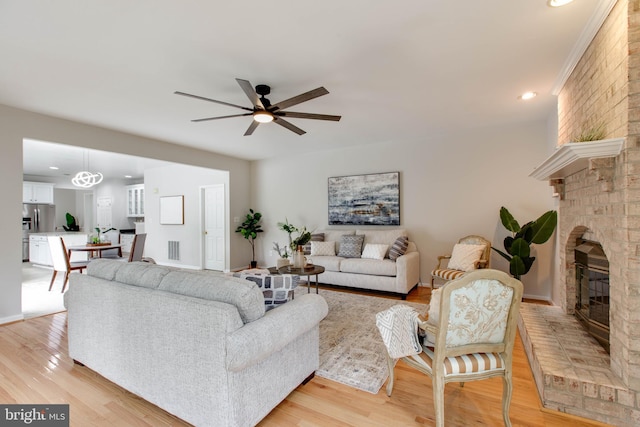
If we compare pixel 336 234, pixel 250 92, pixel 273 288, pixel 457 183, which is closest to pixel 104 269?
pixel 273 288

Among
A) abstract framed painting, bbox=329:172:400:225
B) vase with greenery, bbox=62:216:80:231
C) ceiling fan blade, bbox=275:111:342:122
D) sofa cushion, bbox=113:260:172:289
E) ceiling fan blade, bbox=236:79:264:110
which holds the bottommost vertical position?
sofa cushion, bbox=113:260:172:289

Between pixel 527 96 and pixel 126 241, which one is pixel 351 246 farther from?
pixel 126 241

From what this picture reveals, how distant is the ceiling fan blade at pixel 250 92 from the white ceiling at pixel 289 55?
26 centimetres

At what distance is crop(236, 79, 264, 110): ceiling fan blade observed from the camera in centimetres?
234

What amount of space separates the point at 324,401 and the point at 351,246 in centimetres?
324

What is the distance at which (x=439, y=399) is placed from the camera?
154 centimetres

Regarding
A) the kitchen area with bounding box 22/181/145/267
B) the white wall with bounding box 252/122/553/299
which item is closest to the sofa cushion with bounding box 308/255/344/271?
the white wall with bounding box 252/122/553/299

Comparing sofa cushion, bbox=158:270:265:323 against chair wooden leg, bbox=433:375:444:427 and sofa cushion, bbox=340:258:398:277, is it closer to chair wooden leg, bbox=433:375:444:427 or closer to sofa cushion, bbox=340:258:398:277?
chair wooden leg, bbox=433:375:444:427

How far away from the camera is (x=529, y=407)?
188cm

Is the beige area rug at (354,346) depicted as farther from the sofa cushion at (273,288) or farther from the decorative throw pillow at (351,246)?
the decorative throw pillow at (351,246)

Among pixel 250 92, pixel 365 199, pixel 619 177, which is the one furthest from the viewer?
pixel 365 199

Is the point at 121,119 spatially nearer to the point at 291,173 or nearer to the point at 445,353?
the point at 291,173

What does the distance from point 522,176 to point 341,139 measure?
2893 millimetres

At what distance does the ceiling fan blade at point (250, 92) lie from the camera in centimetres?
234
